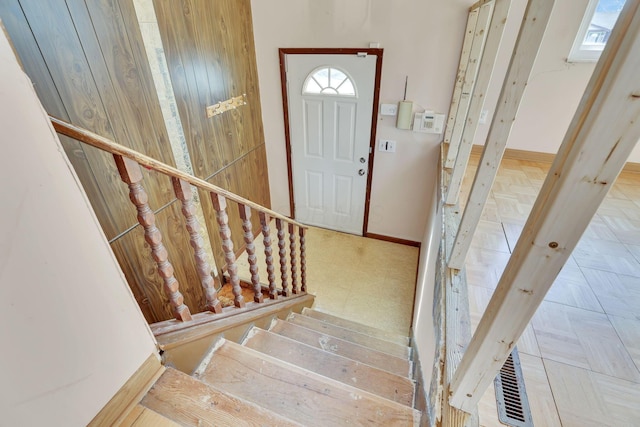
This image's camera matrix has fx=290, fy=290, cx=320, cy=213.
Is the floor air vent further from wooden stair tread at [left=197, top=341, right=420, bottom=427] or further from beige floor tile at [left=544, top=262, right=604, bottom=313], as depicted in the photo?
beige floor tile at [left=544, top=262, right=604, bottom=313]

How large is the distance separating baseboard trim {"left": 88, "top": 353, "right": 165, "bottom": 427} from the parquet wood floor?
120 cm

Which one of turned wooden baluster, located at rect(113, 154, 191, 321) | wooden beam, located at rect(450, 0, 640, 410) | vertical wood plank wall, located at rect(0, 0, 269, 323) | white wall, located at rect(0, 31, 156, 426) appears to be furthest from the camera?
vertical wood plank wall, located at rect(0, 0, 269, 323)

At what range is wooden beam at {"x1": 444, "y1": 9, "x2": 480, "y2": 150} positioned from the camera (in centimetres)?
244

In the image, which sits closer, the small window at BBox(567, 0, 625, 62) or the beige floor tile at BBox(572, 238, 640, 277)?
the beige floor tile at BBox(572, 238, 640, 277)

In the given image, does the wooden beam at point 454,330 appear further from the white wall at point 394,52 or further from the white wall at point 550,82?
the white wall at point 550,82

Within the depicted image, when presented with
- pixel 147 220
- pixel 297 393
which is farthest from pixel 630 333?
pixel 147 220

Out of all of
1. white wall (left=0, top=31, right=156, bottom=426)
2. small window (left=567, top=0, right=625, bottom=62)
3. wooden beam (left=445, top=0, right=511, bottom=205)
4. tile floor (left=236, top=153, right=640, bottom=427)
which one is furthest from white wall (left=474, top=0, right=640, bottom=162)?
white wall (left=0, top=31, right=156, bottom=426)

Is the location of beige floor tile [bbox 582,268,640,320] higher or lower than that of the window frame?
lower

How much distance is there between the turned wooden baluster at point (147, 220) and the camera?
995 mm

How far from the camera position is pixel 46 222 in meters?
0.70

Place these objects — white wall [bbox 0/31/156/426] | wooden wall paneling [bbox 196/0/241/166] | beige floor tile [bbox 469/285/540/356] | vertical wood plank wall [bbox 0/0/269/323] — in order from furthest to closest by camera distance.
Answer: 1. wooden wall paneling [bbox 196/0/241/166]
2. vertical wood plank wall [bbox 0/0/269/323]
3. beige floor tile [bbox 469/285/540/356]
4. white wall [bbox 0/31/156/426]

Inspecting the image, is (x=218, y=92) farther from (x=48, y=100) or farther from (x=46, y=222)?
(x=46, y=222)

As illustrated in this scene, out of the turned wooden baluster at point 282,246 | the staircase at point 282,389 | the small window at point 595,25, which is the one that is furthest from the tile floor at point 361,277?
the small window at point 595,25

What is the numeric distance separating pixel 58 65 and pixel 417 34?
2716 mm
